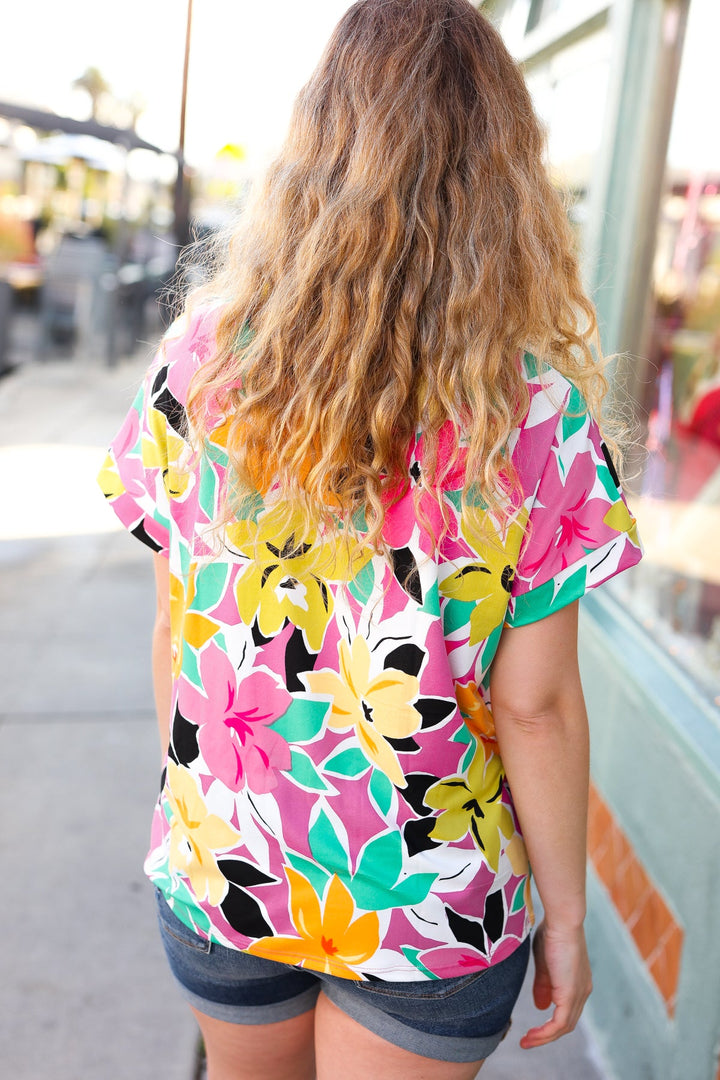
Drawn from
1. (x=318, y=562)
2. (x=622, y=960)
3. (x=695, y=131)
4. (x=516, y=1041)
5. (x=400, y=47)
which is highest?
(x=695, y=131)

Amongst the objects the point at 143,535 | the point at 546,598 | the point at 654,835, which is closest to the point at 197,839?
the point at 143,535

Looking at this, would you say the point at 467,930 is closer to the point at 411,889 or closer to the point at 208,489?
the point at 411,889

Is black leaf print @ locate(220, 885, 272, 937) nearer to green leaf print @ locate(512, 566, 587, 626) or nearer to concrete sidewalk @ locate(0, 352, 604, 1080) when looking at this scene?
green leaf print @ locate(512, 566, 587, 626)

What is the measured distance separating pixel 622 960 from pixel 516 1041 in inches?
13.8

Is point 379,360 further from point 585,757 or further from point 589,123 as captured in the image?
point 589,123

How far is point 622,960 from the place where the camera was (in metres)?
2.32

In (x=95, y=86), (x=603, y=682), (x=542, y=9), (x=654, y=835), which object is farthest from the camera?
(x=95, y=86)

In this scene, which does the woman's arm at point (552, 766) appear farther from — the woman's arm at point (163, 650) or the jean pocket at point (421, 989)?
the woman's arm at point (163, 650)

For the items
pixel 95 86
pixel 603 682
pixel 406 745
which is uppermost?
pixel 95 86

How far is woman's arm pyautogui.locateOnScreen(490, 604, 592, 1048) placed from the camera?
1.11 meters

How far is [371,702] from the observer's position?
3.46ft

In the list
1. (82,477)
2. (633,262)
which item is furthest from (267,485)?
(82,477)

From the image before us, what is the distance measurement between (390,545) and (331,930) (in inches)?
17.6

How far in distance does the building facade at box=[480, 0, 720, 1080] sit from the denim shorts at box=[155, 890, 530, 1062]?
2.88 feet
